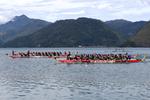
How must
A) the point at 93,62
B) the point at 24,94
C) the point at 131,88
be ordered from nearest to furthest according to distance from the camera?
the point at 24,94 < the point at 131,88 < the point at 93,62

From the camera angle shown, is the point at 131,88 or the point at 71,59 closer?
the point at 131,88

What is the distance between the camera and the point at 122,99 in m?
43.5

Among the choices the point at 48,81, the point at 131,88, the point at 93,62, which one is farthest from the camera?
the point at 93,62

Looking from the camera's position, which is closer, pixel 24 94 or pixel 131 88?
pixel 24 94

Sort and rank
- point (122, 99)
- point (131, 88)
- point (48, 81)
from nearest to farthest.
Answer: point (122, 99) → point (131, 88) → point (48, 81)

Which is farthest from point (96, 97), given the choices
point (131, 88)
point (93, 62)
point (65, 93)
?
point (93, 62)

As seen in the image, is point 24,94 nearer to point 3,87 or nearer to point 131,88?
point 3,87

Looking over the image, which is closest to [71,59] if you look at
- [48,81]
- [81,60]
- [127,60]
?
[81,60]

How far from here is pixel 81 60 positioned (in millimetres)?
99188

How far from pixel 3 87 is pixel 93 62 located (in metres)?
46.8

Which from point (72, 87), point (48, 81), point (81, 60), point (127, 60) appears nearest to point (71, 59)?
point (81, 60)

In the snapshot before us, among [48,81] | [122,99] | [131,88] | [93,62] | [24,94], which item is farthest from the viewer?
[93,62]

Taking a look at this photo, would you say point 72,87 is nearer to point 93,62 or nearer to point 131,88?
point 131,88

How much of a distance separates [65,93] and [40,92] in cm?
315
